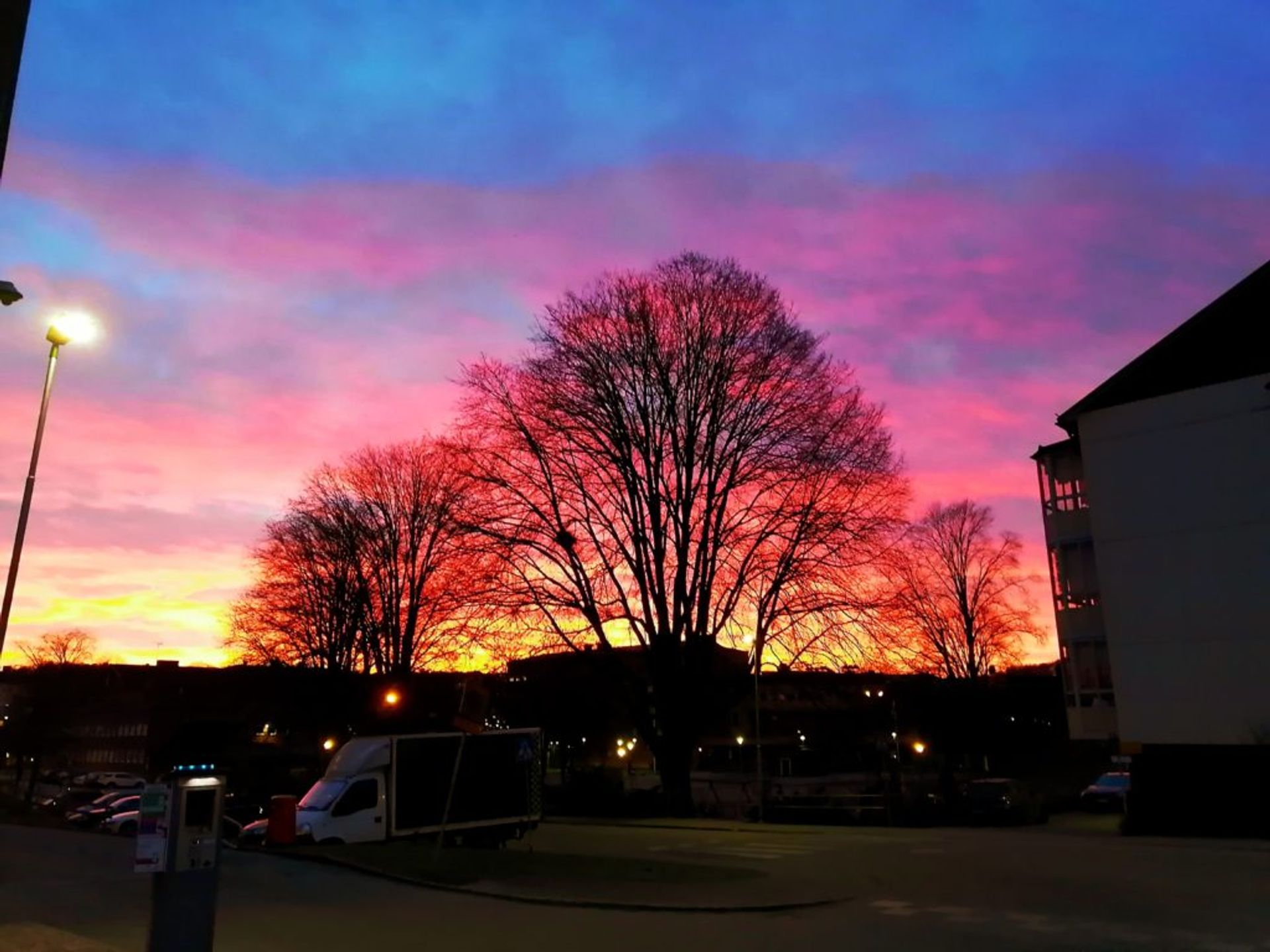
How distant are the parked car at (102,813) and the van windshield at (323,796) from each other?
19185 millimetres

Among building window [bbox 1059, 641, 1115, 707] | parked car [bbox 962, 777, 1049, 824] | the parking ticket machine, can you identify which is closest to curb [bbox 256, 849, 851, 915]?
the parking ticket machine

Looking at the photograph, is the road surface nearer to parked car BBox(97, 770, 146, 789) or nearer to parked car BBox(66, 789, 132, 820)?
parked car BBox(66, 789, 132, 820)

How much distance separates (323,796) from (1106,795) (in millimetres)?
31806

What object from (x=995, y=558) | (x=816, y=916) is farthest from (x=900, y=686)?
(x=816, y=916)

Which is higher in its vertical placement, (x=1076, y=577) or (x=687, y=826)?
(x=1076, y=577)

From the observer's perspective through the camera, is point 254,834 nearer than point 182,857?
No

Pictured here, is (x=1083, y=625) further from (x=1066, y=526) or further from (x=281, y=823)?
(x=281, y=823)

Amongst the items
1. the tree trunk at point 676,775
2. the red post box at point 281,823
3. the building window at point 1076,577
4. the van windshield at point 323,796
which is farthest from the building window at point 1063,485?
the red post box at point 281,823

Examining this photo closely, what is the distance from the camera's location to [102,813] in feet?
128

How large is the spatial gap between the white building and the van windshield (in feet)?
74.1

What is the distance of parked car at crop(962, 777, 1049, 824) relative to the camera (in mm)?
Result: 32969

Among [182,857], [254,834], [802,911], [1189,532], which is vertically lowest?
[254,834]

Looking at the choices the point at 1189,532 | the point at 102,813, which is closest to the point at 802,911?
the point at 1189,532

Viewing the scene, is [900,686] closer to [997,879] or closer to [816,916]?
[997,879]
